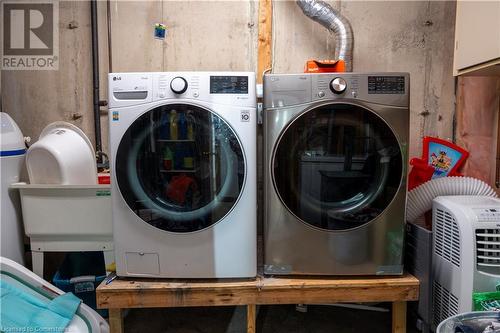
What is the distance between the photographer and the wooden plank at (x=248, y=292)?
4.70 ft

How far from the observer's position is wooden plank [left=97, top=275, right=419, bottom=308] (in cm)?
143

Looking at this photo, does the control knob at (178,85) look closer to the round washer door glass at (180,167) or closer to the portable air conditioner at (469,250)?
the round washer door glass at (180,167)

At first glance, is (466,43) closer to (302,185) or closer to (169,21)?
(302,185)

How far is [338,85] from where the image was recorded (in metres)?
1.41

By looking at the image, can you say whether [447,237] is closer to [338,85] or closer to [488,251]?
[488,251]

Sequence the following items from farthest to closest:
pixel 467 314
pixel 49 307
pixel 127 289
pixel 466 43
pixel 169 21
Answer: pixel 169 21 < pixel 466 43 < pixel 49 307 < pixel 127 289 < pixel 467 314

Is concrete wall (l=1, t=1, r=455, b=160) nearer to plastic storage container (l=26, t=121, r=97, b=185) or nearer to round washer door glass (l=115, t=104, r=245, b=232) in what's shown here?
plastic storage container (l=26, t=121, r=97, b=185)

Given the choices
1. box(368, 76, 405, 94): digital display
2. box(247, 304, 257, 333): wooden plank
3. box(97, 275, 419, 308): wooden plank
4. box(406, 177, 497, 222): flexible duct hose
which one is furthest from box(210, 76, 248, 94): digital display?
box(406, 177, 497, 222): flexible duct hose

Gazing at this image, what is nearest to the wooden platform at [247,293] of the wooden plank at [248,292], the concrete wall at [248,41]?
the wooden plank at [248,292]

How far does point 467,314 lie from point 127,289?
4.64 ft

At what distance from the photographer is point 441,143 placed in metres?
2.17

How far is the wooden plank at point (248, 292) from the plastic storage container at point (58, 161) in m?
0.67

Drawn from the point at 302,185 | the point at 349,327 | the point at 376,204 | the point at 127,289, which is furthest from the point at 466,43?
the point at 127,289

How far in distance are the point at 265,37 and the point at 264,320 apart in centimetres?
181
